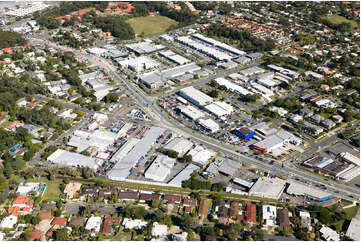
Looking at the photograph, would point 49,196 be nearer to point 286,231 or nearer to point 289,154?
point 286,231

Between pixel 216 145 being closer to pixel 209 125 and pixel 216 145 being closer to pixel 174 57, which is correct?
pixel 209 125

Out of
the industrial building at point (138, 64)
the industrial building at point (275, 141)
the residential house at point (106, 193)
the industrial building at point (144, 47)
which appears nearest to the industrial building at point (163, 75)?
the industrial building at point (138, 64)

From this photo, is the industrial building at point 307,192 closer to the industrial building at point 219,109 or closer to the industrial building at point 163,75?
the industrial building at point 219,109

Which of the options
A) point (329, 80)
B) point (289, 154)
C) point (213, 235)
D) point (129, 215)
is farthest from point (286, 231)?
point (329, 80)

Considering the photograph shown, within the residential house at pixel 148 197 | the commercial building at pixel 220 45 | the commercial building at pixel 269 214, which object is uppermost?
the commercial building at pixel 220 45

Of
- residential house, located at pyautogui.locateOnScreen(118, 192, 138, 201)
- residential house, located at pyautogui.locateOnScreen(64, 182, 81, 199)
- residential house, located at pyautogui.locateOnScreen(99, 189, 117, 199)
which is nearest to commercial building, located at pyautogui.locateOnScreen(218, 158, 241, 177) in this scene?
residential house, located at pyautogui.locateOnScreen(118, 192, 138, 201)

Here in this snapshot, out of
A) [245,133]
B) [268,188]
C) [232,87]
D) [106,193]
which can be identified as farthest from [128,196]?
[232,87]
